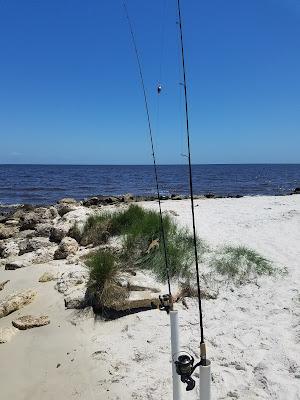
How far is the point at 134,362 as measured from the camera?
4.65 m

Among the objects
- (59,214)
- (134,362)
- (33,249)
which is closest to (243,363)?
(134,362)

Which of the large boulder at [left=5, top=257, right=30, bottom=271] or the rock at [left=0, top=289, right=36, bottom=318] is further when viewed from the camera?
the large boulder at [left=5, top=257, right=30, bottom=271]

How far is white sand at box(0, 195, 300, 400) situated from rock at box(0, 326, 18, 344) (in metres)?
0.10

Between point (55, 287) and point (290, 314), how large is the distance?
403cm

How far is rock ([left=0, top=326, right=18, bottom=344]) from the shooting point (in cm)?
532

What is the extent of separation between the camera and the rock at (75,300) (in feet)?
20.1

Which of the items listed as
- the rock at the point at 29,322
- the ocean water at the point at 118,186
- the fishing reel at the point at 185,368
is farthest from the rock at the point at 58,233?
the ocean water at the point at 118,186

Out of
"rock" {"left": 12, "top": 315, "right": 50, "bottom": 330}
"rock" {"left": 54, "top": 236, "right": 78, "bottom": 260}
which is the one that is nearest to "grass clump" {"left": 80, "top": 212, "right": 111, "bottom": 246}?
"rock" {"left": 54, "top": 236, "right": 78, "bottom": 260}

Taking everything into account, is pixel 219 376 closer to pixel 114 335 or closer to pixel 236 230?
pixel 114 335

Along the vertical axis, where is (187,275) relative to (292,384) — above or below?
above

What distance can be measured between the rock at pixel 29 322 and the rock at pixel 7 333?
0.28 feet

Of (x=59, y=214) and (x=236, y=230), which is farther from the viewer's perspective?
(x=59, y=214)

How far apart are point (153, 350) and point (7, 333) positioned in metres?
2.13

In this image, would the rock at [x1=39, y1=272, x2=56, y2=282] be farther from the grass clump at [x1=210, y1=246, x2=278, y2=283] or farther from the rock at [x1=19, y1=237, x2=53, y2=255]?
the grass clump at [x1=210, y1=246, x2=278, y2=283]
